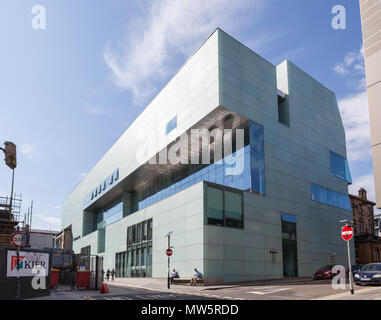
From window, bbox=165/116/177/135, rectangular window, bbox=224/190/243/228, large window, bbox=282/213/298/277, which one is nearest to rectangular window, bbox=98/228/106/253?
window, bbox=165/116/177/135

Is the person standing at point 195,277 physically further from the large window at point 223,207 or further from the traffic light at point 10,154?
the traffic light at point 10,154

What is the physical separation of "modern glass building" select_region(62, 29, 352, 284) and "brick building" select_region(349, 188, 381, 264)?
11430mm

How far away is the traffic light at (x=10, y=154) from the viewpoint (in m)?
16.4

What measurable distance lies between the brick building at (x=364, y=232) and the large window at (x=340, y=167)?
13.0m

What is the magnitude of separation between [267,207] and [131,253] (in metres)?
20.5

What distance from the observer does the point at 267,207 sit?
37.4 meters

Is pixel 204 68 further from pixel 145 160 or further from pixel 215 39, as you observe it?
pixel 145 160

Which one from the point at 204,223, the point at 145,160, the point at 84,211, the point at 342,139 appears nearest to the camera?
the point at 204,223

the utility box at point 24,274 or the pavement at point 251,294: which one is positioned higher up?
the utility box at point 24,274

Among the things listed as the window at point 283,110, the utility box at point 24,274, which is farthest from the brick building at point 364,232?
the utility box at point 24,274

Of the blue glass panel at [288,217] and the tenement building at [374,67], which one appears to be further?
the blue glass panel at [288,217]

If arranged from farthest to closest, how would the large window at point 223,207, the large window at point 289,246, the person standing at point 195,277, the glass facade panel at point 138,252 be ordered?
the glass facade panel at point 138,252 < the large window at point 289,246 < the large window at point 223,207 < the person standing at point 195,277

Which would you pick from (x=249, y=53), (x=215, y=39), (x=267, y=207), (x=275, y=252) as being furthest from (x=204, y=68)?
(x=275, y=252)

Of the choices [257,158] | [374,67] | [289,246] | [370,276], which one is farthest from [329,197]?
[374,67]
